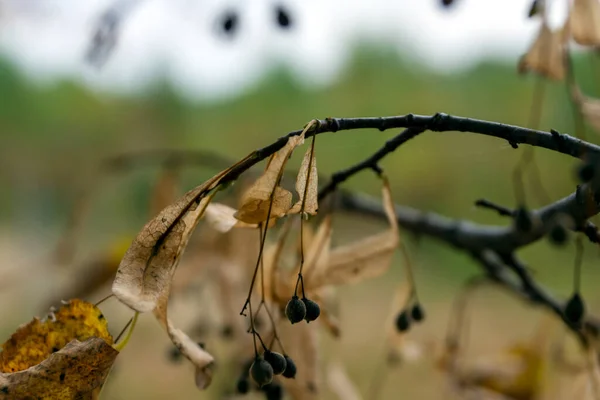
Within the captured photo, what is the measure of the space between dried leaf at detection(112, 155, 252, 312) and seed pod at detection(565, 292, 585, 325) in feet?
0.69

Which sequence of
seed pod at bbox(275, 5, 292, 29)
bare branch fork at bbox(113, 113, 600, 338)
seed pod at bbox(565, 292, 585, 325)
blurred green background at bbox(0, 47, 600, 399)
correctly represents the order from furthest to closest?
blurred green background at bbox(0, 47, 600, 399), seed pod at bbox(275, 5, 292, 29), seed pod at bbox(565, 292, 585, 325), bare branch fork at bbox(113, 113, 600, 338)

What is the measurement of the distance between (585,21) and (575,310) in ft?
0.53

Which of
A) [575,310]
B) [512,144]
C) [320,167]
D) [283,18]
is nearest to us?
[512,144]

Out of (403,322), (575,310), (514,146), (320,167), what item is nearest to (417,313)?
(403,322)

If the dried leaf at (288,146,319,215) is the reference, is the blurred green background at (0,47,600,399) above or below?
below

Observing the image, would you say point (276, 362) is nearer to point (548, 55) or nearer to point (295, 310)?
point (295, 310)

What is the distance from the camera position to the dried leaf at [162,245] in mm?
269

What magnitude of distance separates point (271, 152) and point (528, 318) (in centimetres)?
306

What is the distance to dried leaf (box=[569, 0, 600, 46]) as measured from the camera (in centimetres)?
38

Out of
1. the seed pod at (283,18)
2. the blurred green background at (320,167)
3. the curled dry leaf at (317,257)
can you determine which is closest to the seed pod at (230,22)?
the seed pod at (283,18)

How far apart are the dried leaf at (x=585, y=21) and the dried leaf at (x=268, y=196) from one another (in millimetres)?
214

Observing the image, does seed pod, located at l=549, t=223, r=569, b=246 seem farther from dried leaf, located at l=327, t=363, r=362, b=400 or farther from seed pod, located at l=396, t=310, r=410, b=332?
dried leaf, located at l=327, t=363, r=362, b=400

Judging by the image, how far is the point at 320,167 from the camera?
2689 millimetres

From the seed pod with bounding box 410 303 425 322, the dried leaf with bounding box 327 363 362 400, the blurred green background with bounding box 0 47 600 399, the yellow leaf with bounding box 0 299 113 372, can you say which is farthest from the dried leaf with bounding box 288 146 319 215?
the blurred green background with bounding box 0 47 600 399
